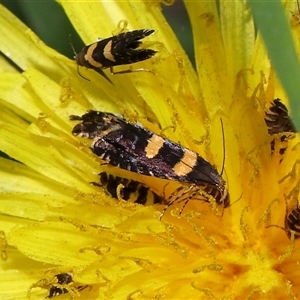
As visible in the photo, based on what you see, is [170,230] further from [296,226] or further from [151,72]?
[151,72]

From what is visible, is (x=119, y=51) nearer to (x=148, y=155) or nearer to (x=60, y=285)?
(x=148, y=155)

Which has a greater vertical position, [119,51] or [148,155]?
[119,51]

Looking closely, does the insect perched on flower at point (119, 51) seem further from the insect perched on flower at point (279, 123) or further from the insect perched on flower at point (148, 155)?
the insect perched on flower at point (279, 123)

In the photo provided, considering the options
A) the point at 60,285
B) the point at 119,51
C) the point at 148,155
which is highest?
Answer: the point at 119,51

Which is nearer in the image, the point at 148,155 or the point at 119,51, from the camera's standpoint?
the point at 148,155

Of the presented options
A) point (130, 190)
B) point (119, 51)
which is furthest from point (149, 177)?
point (119, 51)

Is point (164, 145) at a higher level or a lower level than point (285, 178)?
higher

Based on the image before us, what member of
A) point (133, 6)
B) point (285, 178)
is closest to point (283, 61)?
point (285, 178)
